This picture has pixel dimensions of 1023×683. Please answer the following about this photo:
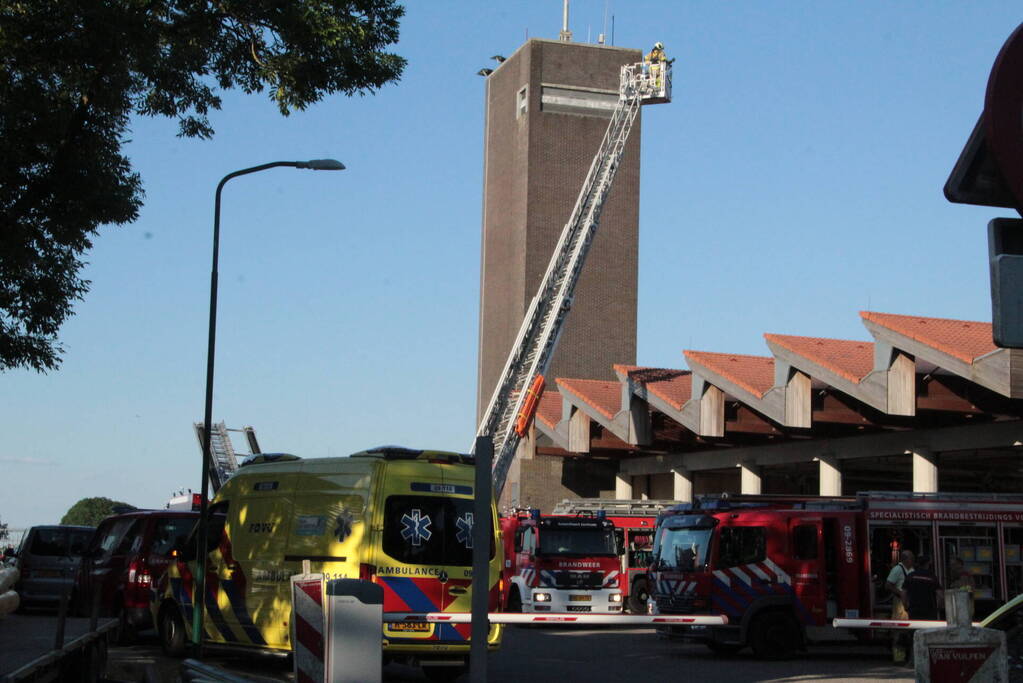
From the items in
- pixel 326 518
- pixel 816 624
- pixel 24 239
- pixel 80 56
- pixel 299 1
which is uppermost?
pixel 299 1

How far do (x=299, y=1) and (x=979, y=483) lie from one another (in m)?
37.0

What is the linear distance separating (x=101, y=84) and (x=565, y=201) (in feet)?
A: 190

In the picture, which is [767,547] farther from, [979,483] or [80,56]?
[979,483]

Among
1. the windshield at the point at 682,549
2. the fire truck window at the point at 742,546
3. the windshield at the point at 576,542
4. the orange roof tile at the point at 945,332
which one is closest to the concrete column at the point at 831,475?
the orange roof tile at the point at 945,332

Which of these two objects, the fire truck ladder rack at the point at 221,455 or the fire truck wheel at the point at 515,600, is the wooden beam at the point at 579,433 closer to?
the fire truck ladder rack at the point at 221,455

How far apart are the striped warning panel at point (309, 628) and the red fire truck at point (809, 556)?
1349 cm

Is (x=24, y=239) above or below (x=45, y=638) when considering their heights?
above

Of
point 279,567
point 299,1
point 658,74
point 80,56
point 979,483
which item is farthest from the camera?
point 658,74

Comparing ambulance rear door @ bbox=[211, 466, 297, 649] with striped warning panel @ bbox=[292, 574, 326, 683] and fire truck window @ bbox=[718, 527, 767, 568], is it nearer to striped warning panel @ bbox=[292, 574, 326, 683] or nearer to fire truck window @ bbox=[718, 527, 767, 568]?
striped warning panel @ bbox=[292, 574, 326, 683]

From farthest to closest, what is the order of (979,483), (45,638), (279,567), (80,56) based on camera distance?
1. (979,483)
2. (279,567)
3. (80,56)
4. (45,638)

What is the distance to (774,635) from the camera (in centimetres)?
2030

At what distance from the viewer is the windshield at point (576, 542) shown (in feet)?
92.9

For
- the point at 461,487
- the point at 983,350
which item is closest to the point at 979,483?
the point at 983,350

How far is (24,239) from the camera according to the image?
12.8m
